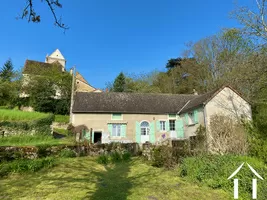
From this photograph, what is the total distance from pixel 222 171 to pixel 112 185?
3.56 m

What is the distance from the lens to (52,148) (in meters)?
11.2

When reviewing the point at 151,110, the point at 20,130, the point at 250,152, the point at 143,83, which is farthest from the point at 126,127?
the point at 143,83

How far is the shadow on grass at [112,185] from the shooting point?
17.9 ft

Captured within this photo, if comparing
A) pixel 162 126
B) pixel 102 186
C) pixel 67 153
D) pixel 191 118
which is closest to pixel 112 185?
pixel 102 186

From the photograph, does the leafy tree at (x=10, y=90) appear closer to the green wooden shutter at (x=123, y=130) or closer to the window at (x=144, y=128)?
the green wooden shutter at (x=123, y=130)

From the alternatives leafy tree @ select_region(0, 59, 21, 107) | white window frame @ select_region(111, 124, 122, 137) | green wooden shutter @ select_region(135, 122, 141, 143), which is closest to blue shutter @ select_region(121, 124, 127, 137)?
white window frame @ select_region(111, 124, 122, 137)

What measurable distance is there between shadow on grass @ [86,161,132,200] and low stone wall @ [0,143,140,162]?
363 centimetres

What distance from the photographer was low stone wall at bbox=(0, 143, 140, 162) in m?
9.79

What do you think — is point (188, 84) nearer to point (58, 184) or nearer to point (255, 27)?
point (255, 27)

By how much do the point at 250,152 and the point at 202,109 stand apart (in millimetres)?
9860

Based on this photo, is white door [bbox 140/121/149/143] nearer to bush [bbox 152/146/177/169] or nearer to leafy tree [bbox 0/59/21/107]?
bush [bbox 152/146/177/169]

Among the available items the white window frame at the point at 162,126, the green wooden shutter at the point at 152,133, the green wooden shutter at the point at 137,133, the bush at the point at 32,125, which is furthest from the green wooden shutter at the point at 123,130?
the bush at the point at 32,125

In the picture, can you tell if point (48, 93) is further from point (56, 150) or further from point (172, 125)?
point (56, 150)

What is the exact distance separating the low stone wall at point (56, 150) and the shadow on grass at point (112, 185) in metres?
3.63
